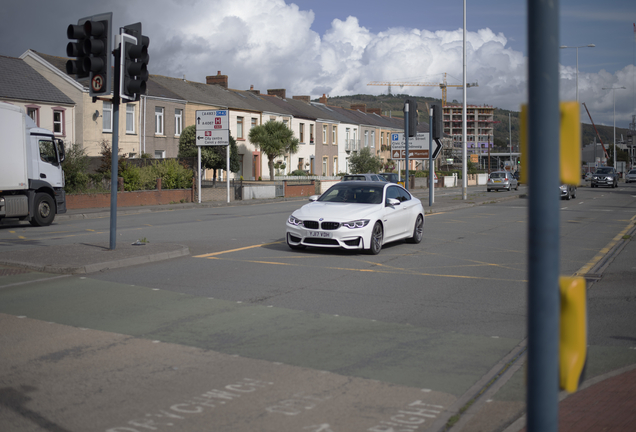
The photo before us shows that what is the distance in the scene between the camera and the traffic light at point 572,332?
2311mm

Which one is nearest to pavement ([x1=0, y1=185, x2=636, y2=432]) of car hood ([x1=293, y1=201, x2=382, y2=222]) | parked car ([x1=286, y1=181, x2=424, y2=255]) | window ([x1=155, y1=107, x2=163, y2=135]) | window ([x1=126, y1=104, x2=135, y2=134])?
parked car ([x1=286, y1=181, x2=424, y2=255])

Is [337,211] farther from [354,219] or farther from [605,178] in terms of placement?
[605,178]

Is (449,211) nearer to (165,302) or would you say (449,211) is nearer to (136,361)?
(165,302)

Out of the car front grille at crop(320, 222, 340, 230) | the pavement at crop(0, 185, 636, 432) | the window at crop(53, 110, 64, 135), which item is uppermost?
the window at crop(53, 110, 64, 135)

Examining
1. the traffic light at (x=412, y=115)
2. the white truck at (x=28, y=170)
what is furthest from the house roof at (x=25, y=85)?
the traffic light at (x=412, y=115)

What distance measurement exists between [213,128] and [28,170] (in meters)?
16.2

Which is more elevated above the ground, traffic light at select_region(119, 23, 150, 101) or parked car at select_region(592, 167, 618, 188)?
traffic light at select_region(119, 23, 150, 101)

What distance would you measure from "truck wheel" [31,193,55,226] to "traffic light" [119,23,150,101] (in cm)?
1091

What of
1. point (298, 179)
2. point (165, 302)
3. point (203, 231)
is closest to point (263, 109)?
point (298, 179)

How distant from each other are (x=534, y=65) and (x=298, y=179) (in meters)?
47.2

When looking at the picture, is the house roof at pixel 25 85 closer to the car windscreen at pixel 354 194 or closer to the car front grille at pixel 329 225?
the car windscreen at pixel 354 194

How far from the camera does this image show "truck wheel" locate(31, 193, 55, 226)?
2055 centimetres

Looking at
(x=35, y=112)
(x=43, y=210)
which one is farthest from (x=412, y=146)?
(x=35, y=112)

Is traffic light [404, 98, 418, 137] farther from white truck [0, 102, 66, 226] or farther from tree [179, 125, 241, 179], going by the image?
tree [179, 125, 241, 179]
